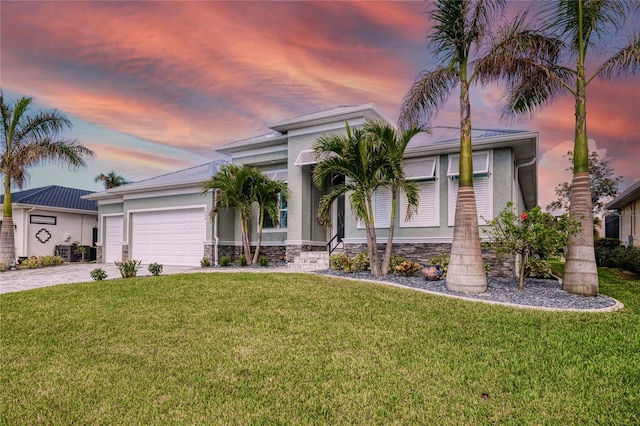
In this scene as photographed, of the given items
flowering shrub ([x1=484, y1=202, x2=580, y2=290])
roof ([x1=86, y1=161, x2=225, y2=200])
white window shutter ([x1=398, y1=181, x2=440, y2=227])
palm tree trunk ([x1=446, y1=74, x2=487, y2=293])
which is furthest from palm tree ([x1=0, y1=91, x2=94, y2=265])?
flowering shrub ([x1=484, y1=202, x2=580, y2=290])

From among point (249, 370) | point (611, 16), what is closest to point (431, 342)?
point (249, 370)

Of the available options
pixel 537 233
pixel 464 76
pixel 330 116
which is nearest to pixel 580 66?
pixel 464 76

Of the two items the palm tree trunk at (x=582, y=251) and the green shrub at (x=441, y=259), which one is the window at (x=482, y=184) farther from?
the palm tree trunk at (x=582, y=251)

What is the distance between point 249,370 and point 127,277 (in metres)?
8.45

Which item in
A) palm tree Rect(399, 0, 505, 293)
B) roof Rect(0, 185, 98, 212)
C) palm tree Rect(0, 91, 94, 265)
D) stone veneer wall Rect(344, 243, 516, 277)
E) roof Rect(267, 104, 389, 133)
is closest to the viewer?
palm tree Rect(399, 0, 505, 293)

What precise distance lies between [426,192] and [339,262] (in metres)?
3.70

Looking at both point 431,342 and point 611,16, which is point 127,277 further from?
point 611,16

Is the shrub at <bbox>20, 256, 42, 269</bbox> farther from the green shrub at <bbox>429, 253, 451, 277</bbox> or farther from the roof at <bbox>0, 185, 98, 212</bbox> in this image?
the green shrub at <bbox>429, 253, 451, 277</bbox>

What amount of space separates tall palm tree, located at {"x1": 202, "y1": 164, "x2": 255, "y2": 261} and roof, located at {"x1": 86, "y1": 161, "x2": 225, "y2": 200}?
177cm

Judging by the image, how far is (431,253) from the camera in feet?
39.4

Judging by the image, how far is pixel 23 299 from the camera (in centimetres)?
852

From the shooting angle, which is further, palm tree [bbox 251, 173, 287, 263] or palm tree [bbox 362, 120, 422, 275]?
palm tree [bbox 251, 173, 287, 263]

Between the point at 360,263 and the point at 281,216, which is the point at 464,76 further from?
the point at 281,216

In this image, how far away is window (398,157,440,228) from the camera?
12.1 meters
